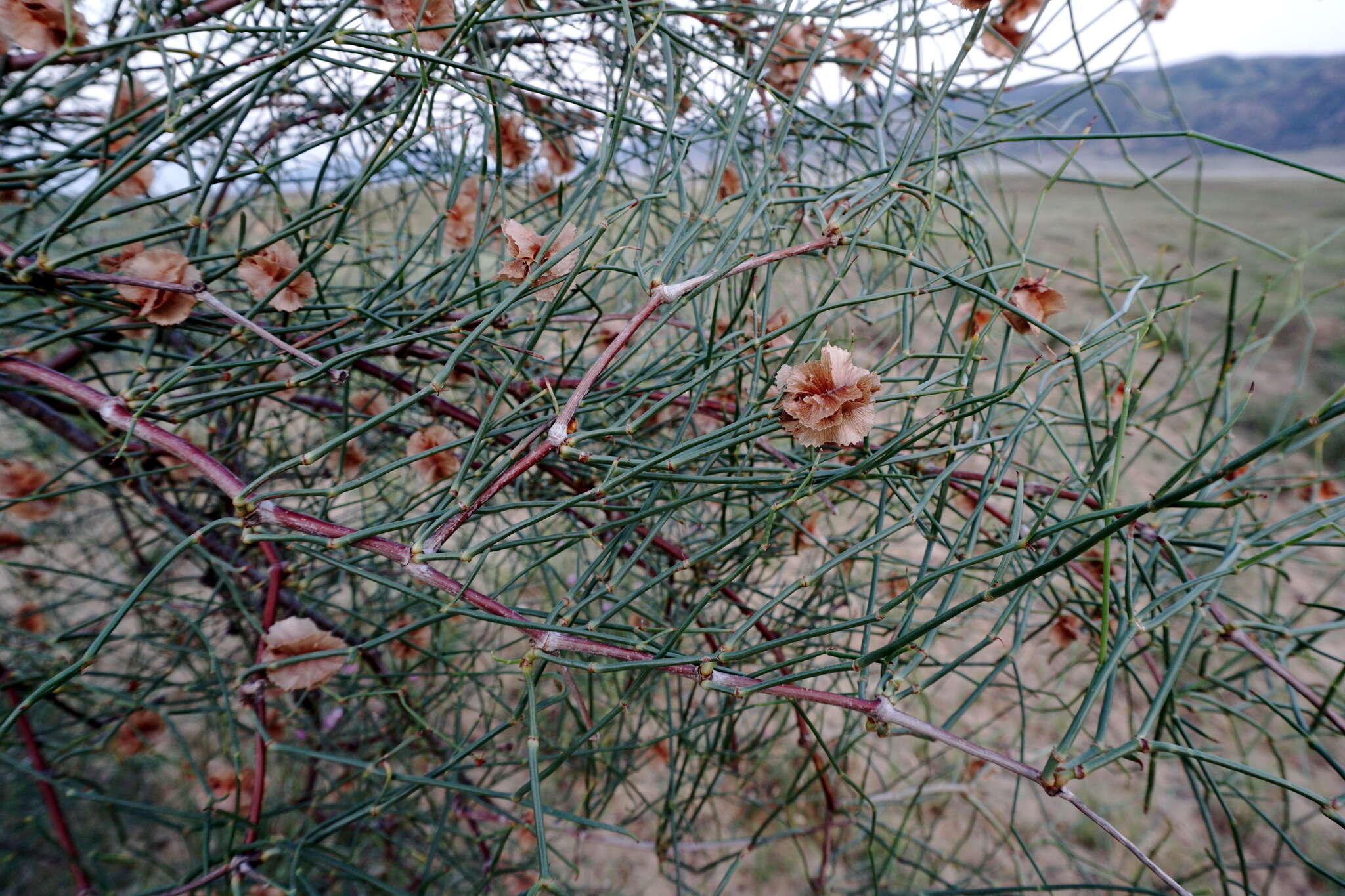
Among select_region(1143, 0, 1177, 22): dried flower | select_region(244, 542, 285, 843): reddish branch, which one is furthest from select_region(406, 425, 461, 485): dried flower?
select_region(1143, 0, 1177, 22): dried flower

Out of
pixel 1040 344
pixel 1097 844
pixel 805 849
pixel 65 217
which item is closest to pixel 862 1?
pixel 1040 344

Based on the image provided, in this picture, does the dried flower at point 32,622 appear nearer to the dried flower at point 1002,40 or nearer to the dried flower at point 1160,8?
the dried flower at point 1002,40

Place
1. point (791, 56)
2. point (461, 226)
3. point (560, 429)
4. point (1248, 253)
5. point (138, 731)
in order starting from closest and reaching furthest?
point (560, 429) < point (461, 226) < point (791, 56) < point (138, 731) < point (1248, 253)

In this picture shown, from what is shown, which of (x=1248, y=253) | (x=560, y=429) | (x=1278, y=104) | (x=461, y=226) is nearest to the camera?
(x=560, y=429)

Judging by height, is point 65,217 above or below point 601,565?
above

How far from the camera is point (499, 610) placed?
390 mm

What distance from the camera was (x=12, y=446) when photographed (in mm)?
1510

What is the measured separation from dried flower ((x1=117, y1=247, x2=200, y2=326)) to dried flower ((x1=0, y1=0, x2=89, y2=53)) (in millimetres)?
122

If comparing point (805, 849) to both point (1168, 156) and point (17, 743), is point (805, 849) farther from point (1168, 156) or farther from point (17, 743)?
point (1168, 156)

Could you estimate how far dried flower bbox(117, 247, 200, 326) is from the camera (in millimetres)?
445

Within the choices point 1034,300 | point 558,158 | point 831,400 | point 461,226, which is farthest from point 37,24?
point 1034,300

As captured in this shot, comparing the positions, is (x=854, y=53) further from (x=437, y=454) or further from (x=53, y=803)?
(x=53, y=803)

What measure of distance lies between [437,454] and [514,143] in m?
0.29

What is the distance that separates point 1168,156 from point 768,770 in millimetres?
9571
